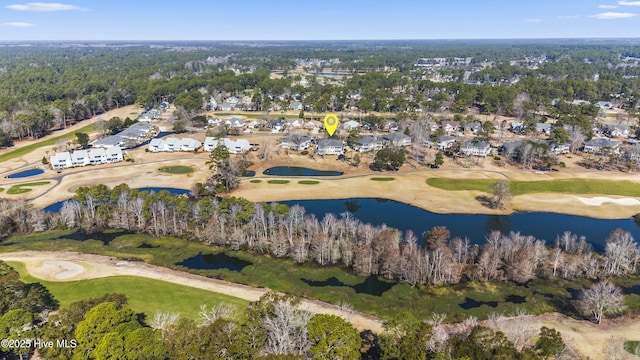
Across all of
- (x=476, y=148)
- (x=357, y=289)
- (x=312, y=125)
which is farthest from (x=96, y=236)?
(x=476, y=148)

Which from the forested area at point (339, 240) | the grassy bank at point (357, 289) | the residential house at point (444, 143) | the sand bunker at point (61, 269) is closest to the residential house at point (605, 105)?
the residential house at point (444, 143)

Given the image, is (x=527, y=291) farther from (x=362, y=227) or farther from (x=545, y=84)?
(x=545, y=84)

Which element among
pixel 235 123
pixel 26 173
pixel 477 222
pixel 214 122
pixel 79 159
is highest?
pixel 235 123

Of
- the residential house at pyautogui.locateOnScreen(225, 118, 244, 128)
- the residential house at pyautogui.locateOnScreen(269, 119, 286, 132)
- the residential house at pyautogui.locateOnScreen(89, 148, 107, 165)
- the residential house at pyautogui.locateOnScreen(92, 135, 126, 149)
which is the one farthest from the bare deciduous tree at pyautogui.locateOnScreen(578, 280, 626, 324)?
the residential house at pyautogui.locateOnScreen(92, 135, 126, 149)

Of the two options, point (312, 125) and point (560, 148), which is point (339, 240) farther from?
point (312, 125)

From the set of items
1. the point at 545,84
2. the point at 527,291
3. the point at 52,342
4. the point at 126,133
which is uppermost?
the point at 545,84

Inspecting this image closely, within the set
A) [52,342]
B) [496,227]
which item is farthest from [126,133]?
[496,227]
